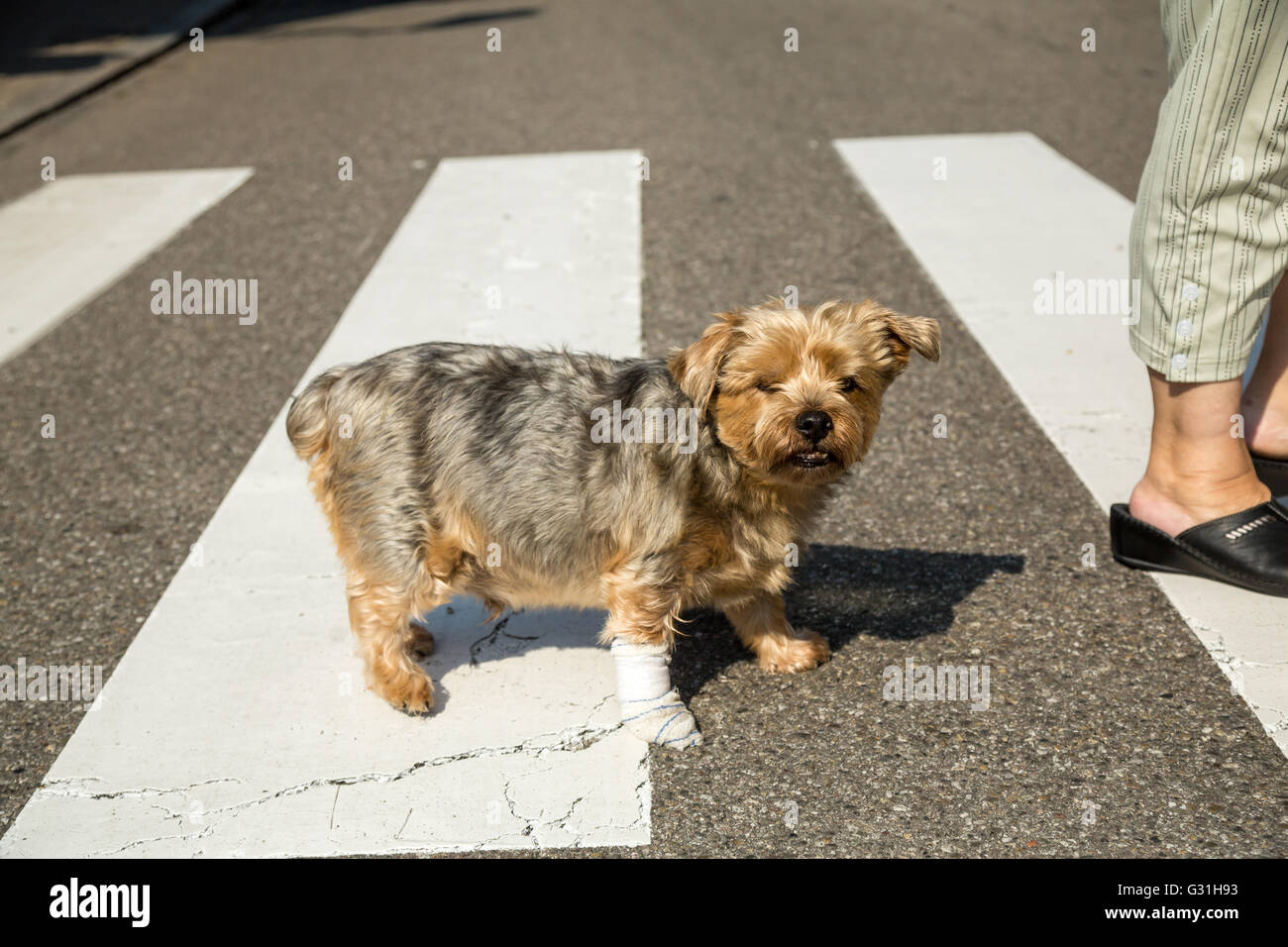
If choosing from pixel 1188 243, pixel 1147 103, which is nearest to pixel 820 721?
pixel 1188 243

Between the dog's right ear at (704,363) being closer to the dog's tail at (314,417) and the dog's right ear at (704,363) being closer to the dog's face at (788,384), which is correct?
the dog's face at (788,384)

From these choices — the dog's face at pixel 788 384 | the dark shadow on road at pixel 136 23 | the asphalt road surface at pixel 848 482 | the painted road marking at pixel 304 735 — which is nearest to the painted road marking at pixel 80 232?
the asphalt road surface at pixel 848 482

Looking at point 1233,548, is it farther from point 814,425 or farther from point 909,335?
point 814,425

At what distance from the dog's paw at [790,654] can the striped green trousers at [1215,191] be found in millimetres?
1403

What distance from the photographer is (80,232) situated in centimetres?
793

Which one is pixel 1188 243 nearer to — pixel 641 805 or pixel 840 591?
pixel 840 591

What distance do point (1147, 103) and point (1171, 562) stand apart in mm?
6728

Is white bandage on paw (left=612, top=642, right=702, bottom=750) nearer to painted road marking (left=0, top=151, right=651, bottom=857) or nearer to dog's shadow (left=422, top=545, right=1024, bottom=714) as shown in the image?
painted road marking (left=0, top=151, right=651, bottom=857)

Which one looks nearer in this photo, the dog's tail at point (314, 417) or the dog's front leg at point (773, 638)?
the dog's tail at point (314, 417)

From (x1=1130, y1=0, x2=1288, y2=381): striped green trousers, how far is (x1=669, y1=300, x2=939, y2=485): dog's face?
1130 mm

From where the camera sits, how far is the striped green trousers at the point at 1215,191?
341cm

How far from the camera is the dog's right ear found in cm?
310

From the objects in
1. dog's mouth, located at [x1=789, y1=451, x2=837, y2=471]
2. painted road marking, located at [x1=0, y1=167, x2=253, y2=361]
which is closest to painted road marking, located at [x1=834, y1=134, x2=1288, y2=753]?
dog's mouth, located at [x1=789, y1=451, x2=837, y2=471]

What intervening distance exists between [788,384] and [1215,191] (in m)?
1.51
